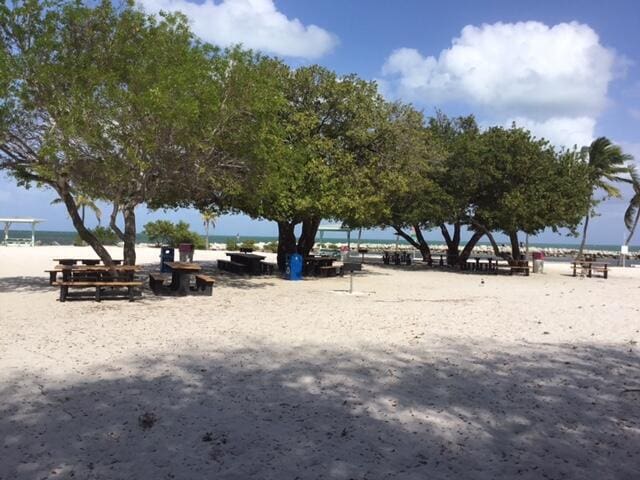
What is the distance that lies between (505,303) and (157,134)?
9090 millimetres

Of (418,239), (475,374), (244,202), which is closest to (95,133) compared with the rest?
(244,202)

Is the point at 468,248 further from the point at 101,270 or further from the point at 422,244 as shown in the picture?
the point at 101,270

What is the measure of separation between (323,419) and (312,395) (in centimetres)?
71

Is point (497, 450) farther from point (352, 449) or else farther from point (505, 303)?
A: point (505, 303)

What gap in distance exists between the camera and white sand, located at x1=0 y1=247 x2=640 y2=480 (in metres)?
3.79

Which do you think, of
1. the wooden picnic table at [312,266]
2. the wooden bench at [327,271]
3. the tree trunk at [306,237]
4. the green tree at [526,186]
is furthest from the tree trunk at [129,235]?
the green tree at [526,186]

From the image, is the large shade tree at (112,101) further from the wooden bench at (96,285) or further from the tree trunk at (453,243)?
the tree trunk at (453,243)

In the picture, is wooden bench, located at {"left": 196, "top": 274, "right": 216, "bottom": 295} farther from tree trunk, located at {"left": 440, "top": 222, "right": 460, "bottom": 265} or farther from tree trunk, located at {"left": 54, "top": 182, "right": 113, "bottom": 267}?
tree trunk, located at {"left": 440, "top": 222, "right": 460, "bottom": 265}

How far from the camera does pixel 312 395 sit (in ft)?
17.5

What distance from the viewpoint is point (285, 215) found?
17.7 metres

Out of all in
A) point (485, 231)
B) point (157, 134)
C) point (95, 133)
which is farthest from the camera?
point (485, 231)

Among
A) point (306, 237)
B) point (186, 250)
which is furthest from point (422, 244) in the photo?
point (186, 250)

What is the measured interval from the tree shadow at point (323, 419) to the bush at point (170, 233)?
A: 38873 millimetres

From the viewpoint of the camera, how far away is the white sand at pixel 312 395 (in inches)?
149
